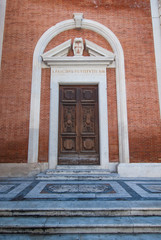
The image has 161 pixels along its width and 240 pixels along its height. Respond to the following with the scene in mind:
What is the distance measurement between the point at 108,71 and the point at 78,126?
7.98 ft

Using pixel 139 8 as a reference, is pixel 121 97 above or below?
below

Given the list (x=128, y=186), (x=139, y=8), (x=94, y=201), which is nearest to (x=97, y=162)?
(x=128, y=186)

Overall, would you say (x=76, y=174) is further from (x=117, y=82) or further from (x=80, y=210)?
(x=117, y=82)

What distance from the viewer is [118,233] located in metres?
2.50

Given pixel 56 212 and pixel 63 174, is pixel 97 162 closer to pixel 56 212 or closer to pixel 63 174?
pixel 63 174

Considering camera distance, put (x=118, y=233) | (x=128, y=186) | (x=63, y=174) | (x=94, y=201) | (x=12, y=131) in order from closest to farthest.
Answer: (x=118, y=233)
(x=94, y=201)
(x=128, y=186)
(x=63, y=174)
(x=12, y=131)

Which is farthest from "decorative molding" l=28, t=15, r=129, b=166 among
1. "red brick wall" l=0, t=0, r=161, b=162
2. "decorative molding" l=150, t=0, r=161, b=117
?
"decorative molding" l=150, t=0, r=161, b=117

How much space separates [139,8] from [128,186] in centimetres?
679

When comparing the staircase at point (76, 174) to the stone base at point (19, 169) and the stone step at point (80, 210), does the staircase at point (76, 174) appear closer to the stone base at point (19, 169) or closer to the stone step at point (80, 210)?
the stone base at point (19, 169)

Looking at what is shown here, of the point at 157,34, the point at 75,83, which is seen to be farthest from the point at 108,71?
the point at 157,34

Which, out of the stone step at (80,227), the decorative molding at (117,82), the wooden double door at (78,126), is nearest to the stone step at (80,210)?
the stone step at (80,227)

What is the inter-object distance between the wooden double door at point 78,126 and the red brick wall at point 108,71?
0.56 metres

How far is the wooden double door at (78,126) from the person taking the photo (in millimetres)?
6172

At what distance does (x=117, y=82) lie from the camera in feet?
21.1
